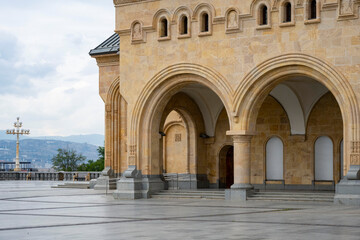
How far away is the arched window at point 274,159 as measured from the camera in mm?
32750

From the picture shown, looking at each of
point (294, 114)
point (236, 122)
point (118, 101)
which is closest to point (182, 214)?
point (236, 122)

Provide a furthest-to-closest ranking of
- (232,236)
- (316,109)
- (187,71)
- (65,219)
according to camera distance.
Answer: (316,109) → (187,71) → (65,219) → (232,236)

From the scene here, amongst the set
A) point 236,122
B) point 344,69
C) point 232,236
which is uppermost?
point 344,69

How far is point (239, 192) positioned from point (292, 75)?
490cm

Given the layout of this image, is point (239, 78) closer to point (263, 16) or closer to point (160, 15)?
point (263, 16)

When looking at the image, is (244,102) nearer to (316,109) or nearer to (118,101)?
(316,109)

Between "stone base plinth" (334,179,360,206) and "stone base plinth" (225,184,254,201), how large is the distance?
3807mm

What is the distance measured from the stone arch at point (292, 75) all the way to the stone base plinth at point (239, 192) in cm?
217

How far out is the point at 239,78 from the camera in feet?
89.1

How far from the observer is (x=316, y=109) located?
3200 cm

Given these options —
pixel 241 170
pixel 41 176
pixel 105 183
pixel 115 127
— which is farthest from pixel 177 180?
pixel 41 176

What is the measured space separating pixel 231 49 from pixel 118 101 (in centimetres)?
1121

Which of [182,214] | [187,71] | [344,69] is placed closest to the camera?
[182,214]

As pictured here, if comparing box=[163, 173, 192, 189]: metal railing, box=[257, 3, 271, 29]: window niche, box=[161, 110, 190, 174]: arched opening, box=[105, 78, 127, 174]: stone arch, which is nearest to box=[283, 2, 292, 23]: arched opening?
box=[257, 3, 271, 29]: window niche
